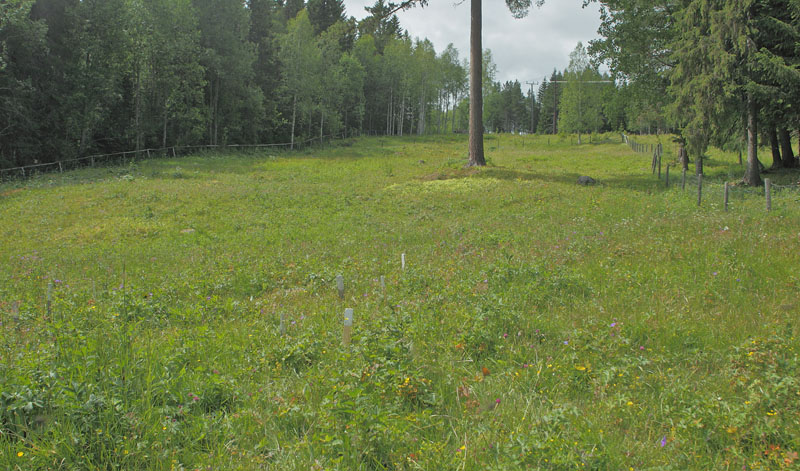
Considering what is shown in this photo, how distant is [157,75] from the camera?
39.0m

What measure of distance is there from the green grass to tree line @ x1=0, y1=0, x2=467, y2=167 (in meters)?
19.5

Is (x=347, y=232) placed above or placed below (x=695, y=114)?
below

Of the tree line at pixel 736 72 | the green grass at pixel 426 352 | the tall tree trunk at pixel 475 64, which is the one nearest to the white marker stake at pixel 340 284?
the green grass at pixel 426 352

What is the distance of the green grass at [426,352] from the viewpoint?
10.1ft

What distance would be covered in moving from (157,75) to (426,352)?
4259 centimetres

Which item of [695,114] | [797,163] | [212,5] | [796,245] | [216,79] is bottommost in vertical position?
[796,245]

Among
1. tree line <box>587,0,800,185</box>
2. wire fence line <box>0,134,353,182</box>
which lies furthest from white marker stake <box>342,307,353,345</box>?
wire fence line <box>0,134,353,182</box>

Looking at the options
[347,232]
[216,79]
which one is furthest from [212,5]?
[347,232]

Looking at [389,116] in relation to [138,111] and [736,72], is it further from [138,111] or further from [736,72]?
[736,72]

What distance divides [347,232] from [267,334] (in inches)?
333

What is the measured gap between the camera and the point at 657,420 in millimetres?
3480

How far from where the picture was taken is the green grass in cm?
306

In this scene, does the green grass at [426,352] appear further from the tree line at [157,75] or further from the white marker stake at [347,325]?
the tree line at [157,75]

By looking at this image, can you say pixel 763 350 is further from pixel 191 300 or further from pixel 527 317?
pixel 191 300
